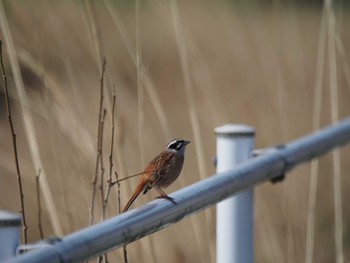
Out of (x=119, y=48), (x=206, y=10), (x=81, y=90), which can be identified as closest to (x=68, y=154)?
(x=81, y=90)

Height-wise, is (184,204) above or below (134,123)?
below

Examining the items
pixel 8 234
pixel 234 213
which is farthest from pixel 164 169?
pixel 8 234

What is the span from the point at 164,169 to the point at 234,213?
58 centimetres

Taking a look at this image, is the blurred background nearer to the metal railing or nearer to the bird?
the bird

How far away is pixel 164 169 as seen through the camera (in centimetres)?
271

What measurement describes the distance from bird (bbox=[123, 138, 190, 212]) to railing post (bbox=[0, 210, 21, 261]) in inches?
43.3

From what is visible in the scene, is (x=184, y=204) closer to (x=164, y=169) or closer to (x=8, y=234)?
(x=8, y=234)

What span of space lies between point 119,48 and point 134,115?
1009mm

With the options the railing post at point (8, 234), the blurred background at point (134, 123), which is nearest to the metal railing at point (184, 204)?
the railing post at point (8, 234)

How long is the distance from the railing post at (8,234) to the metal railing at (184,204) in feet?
0.14

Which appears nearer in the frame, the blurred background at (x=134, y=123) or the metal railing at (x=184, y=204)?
the metal railing at (x=184, y=204)

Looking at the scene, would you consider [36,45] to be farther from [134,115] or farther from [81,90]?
[134,115]

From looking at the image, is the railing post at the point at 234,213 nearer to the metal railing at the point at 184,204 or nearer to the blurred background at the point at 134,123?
the metal railing at the point at 184,204

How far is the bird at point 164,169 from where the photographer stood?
255cm
